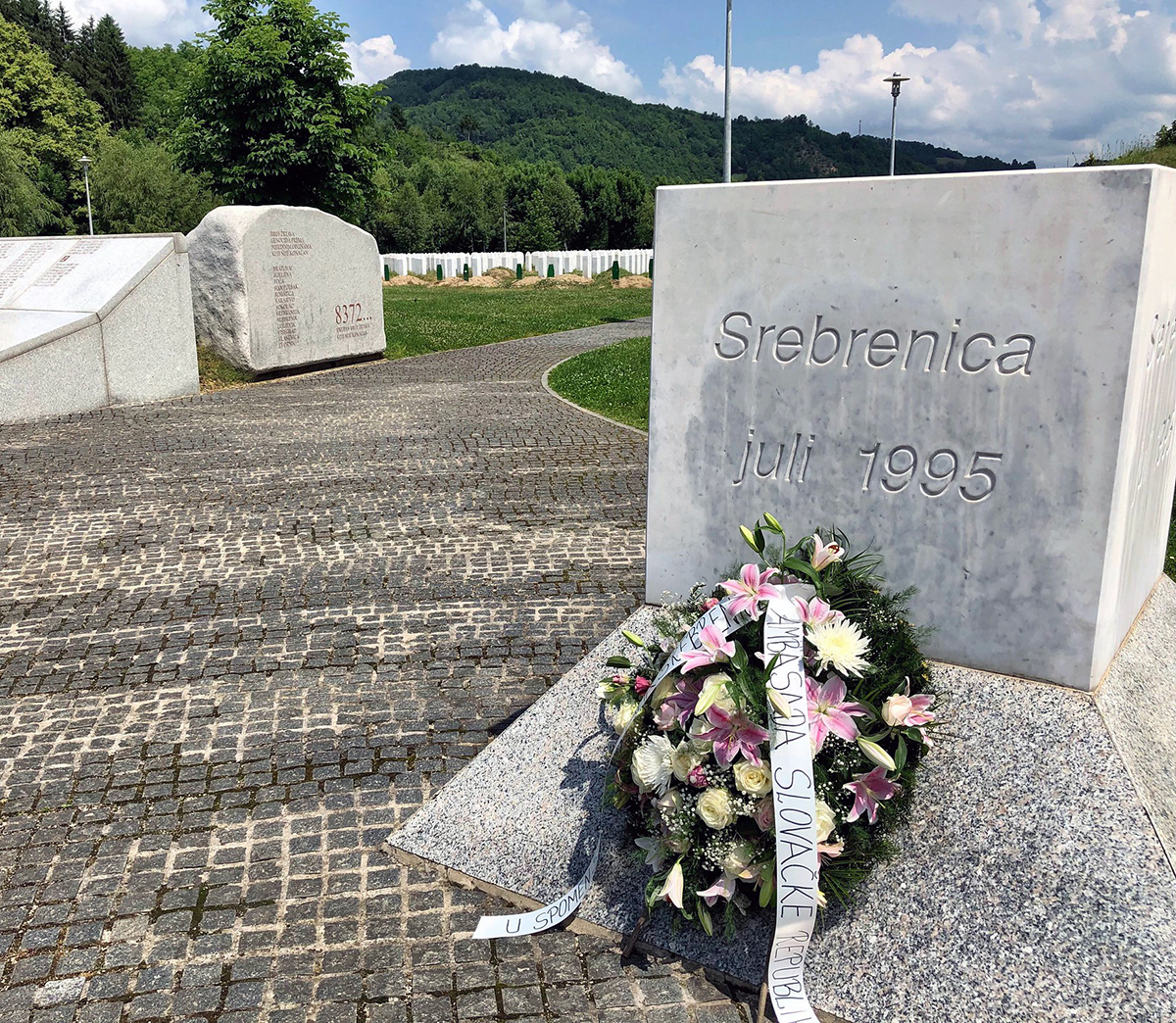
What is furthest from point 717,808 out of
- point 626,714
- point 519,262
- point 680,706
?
point 519,262

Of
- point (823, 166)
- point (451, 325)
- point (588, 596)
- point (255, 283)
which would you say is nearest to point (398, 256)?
point (451, 325)

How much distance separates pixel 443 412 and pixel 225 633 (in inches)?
271

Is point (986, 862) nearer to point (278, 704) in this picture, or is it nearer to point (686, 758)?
point (686, 758)

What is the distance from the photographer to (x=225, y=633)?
5.45m

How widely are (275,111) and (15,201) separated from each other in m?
22.0

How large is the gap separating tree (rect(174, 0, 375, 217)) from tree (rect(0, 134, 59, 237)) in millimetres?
18427

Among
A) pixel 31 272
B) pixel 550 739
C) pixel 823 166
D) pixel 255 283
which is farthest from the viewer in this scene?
pixel 823 166

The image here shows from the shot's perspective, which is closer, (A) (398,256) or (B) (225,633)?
(B) (225,633)

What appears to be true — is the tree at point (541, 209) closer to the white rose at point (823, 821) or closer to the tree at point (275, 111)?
the tree at point (275, 111)

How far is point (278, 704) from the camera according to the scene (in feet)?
15.2

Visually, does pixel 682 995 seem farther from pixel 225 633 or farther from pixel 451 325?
pixel 451 325

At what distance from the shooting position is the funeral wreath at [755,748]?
2783mm

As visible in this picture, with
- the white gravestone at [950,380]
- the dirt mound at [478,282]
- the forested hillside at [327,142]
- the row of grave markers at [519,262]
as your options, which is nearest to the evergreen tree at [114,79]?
the forested hillside at [327,142]

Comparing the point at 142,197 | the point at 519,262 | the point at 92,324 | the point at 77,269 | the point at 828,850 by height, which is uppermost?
the point at 142,197
